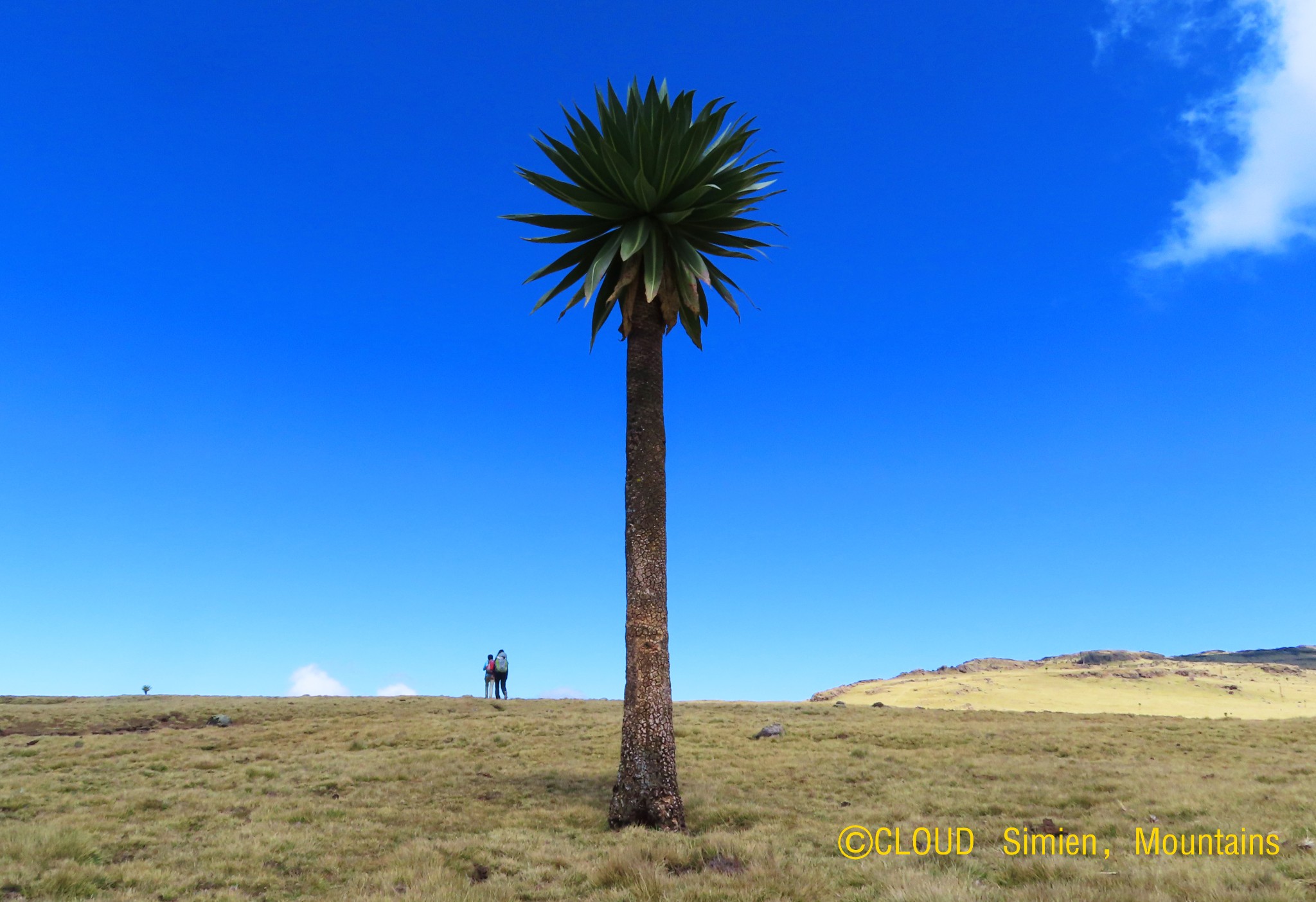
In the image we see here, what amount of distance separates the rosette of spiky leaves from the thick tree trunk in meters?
1.07

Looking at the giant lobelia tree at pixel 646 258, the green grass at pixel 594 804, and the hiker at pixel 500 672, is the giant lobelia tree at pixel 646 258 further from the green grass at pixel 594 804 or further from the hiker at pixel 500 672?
the hiker at pixel 500 672

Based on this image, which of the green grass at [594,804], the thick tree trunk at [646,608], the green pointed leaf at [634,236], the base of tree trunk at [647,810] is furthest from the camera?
the green pointed leaf at [634,236]

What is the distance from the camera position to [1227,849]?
12234 mm

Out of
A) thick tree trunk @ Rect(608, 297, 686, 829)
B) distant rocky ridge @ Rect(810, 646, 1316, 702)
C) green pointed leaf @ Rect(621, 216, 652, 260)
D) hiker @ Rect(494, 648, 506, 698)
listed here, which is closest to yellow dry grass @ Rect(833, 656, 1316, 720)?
distant rocky ridge @ Rect(810, 646, 1316, 702)

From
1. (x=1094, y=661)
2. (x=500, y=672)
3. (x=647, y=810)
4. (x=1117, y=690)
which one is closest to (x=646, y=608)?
→ (x=647, y=810)

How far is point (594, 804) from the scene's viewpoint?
17219mm

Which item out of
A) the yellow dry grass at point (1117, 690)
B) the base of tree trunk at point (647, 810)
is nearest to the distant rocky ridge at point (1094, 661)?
the yellow dry grass at point (1117, 690)

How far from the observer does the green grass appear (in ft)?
35.6

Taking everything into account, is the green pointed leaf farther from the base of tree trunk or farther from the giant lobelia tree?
the base of tree trunk

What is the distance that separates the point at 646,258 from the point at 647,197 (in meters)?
1.41

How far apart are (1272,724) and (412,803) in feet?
116

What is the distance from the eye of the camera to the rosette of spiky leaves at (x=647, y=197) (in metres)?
16.9

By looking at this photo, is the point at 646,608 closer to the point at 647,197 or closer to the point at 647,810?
the point at 647,810

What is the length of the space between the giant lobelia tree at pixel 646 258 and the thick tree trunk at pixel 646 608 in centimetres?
2
